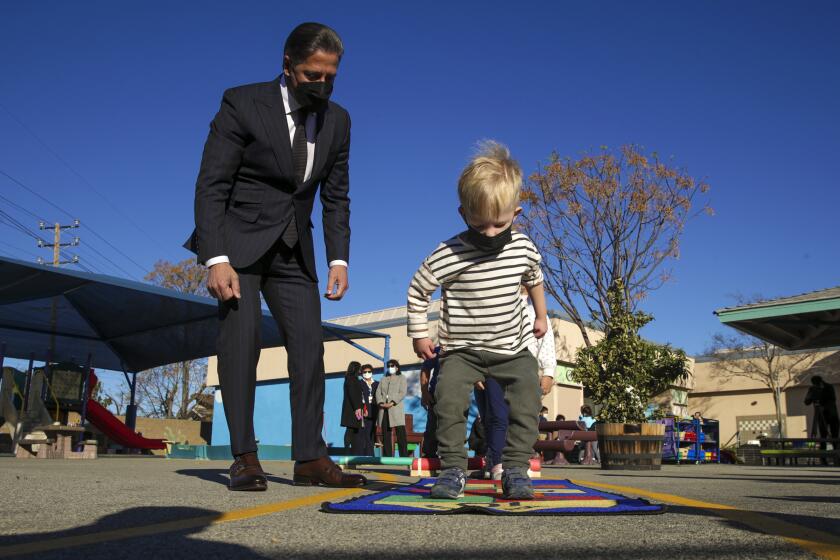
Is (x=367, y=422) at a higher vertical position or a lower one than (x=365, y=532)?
higher

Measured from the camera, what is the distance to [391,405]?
42.3 feet

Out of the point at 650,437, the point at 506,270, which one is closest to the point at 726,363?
the point at 650,437

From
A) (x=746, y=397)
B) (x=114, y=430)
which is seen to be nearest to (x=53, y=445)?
(x=114, y=430)

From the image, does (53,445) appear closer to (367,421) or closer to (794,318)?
(367,421)

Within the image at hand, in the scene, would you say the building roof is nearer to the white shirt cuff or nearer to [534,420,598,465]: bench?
[534,420,598,465]: bench

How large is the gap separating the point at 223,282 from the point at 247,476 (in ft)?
2.86

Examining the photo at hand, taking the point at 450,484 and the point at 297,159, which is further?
the point at 297,159

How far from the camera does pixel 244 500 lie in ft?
9.49

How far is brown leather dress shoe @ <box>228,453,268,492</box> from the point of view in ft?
11.0

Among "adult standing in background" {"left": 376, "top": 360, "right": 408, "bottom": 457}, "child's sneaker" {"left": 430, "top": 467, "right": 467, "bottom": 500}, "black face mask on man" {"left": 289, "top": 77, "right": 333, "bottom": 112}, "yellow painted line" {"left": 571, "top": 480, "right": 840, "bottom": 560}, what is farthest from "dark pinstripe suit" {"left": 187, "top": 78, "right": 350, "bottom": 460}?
"adult standing in background" {"left": 376, "top": 360, "right": 408, "bottom": 457}

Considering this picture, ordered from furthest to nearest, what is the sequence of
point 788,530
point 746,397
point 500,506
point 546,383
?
point 746,397 → point 546,383 → point 500,506 → point 788,530

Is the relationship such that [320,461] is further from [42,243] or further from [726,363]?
[42,243]

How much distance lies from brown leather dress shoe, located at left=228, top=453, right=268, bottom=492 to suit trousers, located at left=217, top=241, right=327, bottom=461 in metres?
0.07

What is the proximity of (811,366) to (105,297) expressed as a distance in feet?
92.4
